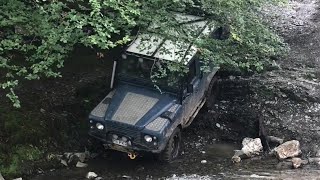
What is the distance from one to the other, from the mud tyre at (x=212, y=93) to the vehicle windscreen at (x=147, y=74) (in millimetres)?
1883

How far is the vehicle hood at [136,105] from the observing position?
798 centimetres

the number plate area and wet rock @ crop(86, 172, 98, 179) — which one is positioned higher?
the number plate area

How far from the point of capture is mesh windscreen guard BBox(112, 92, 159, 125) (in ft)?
26.2

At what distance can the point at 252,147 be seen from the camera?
879 centimetres

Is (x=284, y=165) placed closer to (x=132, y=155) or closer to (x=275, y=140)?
(x=275, y=140)

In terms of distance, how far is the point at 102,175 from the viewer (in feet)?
26.8

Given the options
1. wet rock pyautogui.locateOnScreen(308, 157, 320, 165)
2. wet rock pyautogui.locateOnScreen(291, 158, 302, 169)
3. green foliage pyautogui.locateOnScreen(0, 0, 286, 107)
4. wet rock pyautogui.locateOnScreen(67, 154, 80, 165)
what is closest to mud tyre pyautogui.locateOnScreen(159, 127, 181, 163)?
green foliage pyautogui.locateOnScreen(0, 0, 286, 107)

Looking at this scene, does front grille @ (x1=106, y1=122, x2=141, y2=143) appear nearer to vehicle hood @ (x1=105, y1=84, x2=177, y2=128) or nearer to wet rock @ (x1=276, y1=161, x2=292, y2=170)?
vehicle hood @ (x1=105, y1=84, x2=177, y2=128)

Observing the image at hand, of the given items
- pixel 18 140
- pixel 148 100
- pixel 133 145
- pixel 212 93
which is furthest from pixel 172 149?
pixel 18 140

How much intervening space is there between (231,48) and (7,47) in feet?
12.9

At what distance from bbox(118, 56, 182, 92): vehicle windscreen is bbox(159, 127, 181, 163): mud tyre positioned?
2.72ft

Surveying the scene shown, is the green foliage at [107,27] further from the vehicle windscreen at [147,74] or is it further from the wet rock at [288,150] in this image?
the wet rock at [288,150]

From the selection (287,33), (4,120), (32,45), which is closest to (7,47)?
(32,45)

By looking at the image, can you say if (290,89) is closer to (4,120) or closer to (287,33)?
(287,33)
